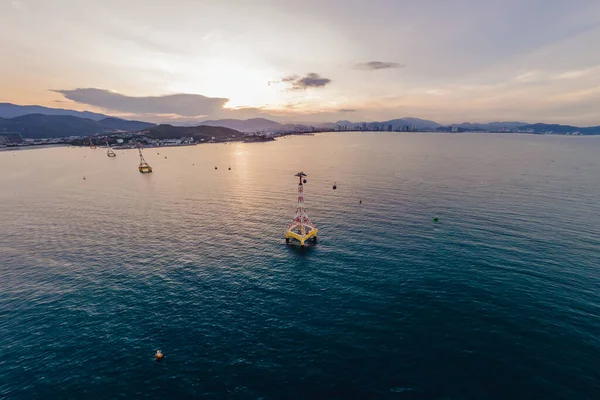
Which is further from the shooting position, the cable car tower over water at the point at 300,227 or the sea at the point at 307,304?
the cable car tower over water at the point at 300,227

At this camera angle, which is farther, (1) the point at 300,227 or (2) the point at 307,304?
(1) the point at 300,227

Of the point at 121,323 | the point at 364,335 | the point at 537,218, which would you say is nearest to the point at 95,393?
the point at 121,323

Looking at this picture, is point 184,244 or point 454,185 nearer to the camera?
point 184,244

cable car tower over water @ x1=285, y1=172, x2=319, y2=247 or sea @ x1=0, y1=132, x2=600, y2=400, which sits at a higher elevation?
cable car tower over water @ x1=285, y1=172, x2=319, y2=247

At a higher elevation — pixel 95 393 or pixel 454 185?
pixel 454 185

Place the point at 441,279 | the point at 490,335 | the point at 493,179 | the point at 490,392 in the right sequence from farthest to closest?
the point at 493,179 → the point at 441,279 → the point at 490,335 → the point at 490,392

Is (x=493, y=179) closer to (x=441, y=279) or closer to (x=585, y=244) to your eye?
(x=585, y=244)

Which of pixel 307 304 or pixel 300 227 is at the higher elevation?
pixel 300 227

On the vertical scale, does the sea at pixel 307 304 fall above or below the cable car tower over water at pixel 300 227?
below
